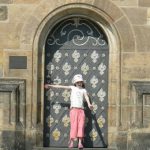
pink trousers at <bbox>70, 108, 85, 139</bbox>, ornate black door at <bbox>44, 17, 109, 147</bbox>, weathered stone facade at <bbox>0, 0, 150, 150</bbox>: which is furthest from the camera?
ornate black door at <bbox>44, 17, 109, 147</bbox>

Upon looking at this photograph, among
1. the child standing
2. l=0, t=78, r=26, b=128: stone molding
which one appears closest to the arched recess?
l=0, t=78, r=26, b=128: stone molding

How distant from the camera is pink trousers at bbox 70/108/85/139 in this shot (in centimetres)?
1285

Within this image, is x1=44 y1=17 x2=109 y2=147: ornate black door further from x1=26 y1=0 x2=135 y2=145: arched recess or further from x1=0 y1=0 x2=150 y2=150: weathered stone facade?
x1=0 y1=0 x2=150 y2=150: weathered stone facade

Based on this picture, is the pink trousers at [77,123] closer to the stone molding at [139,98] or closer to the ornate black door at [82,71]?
the ornate black door at [82,71]

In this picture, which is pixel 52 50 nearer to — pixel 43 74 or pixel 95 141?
pixel 43 74

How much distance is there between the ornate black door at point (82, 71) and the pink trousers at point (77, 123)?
0.76 m

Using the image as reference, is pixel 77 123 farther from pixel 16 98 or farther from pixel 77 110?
pixel 16 98

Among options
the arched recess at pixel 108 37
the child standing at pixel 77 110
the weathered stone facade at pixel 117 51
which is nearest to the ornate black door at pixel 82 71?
the arched recess at pixel 108 37

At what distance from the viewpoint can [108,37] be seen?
44.2ft

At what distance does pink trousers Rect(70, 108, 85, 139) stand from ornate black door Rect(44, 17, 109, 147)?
2.49 ft

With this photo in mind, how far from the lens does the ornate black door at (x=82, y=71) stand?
1366cm

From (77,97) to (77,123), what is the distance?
0.48 metres

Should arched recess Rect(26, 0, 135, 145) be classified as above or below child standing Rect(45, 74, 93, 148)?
above

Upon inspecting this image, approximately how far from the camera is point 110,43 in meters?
13.4
